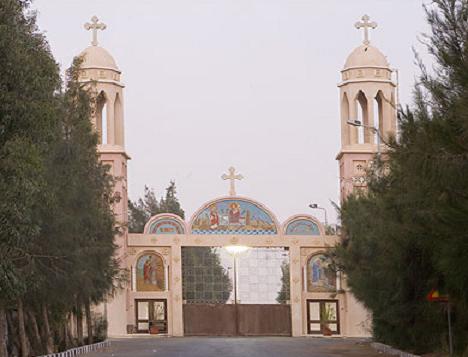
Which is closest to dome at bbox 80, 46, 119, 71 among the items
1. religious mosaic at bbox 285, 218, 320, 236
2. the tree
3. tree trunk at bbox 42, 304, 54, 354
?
religious mosaic at bbox 285, 218, 320, 236

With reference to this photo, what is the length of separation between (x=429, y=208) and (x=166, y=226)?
128 ft

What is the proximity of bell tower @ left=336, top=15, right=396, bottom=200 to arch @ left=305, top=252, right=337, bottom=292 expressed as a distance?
4.18m

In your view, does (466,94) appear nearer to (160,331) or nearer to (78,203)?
(78,203)

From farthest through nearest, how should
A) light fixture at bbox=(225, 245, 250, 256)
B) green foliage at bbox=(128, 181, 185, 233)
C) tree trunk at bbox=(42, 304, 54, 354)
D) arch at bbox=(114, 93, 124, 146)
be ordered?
green foliage at bbox=(128, 181, 185, 233) < arch at bbox=(114, 93, 124, 146) < light fixture at bbox=(225, 245, 250, 256) < tree trunk at bbox=(42, 304, 54, 354)

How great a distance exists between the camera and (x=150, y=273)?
61156mm

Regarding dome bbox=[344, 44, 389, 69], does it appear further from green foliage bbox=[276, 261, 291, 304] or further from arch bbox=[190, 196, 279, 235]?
green foliage bbox=[276, 261, 291, 304]

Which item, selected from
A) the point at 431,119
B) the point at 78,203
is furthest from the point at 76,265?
the point at 431,119

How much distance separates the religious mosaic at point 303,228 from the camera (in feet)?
205

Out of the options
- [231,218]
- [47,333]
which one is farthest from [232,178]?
[47,333]

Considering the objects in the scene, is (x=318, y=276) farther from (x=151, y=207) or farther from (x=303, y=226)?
(x=151, y=207)

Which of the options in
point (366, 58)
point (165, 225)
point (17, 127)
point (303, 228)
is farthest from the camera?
point (366, 58)

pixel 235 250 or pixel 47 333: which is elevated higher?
pixel 235 250

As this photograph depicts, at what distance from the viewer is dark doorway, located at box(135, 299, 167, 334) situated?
60.9m

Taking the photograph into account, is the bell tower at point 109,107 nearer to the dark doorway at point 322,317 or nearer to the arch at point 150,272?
the arch at point 150,272
